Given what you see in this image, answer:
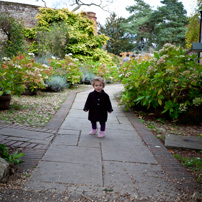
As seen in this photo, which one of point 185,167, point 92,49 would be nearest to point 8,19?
point 92,49

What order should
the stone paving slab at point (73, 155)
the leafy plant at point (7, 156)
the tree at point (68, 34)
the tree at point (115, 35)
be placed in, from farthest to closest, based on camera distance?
the tree at point (115, 35)
the tree at point (68, 34)
the stone paving slab at point (73, 155)
the leafy plant at point (7, 156)

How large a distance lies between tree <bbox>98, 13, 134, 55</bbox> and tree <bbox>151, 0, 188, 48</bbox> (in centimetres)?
399

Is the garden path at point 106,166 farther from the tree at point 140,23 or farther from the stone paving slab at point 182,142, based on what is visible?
the tree at point 140,23

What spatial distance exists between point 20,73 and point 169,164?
3.58 m

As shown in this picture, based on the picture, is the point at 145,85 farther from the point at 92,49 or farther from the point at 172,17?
the point at 172,17

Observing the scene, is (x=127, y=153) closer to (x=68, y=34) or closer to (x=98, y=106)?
(x=98, y=106)

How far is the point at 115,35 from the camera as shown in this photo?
1077 inches

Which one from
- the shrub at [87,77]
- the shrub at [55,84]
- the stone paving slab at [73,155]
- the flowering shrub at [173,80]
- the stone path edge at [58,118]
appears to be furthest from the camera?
the shrub at [87,77]

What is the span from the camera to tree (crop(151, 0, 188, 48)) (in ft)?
80.0

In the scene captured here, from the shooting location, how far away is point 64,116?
426cm

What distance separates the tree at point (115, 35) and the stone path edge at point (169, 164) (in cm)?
2431

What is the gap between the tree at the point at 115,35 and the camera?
88.0 ft

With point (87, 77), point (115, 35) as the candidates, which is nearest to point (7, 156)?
point (87, 77)

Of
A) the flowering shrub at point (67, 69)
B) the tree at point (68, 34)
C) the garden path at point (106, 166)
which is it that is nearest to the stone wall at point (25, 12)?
the tree at point (68, 34)
